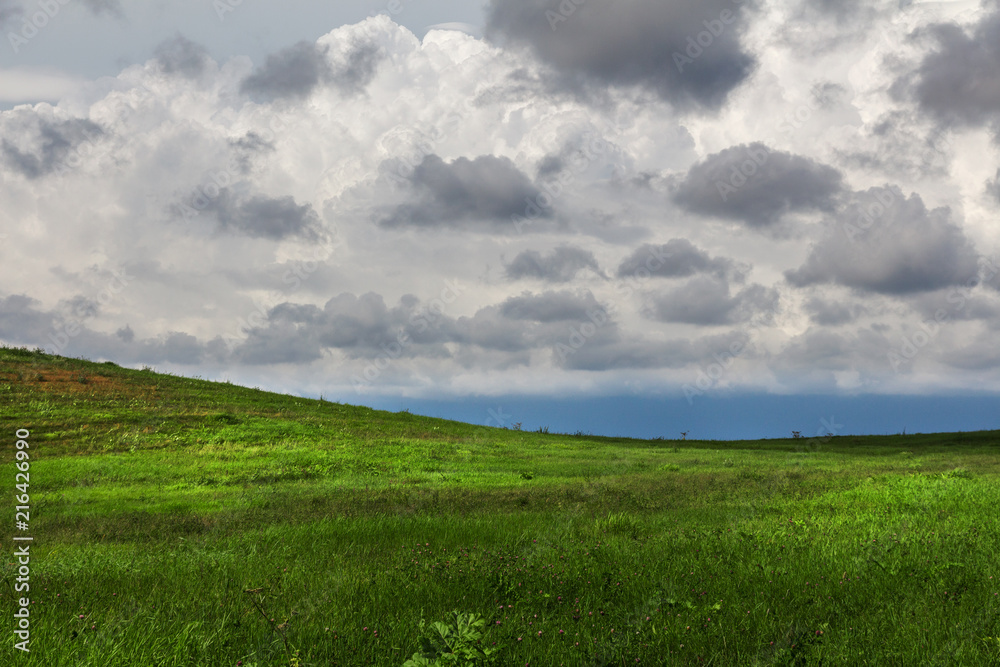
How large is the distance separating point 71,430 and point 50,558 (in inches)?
971

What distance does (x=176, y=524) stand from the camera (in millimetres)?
15391

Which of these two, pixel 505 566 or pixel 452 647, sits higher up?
pixel 452 647

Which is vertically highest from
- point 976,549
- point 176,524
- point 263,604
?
point 976,549

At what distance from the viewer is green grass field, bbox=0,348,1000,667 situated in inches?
256

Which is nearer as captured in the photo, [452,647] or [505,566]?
[452,647]

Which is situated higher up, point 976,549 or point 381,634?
point 976,549

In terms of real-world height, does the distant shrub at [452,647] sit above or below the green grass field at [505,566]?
above

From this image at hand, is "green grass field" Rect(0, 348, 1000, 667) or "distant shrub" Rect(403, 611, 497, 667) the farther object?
"green grass field" Rect(0, 348, 1000, 667)

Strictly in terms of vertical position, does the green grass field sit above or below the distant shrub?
below

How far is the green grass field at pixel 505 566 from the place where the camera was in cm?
651

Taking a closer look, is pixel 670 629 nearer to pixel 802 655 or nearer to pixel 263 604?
pixel 802 655

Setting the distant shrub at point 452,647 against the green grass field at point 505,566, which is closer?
the distant shrub at point 452,647

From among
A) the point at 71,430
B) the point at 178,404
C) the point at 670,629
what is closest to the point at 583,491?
the point at 670,629

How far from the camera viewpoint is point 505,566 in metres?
9.65
